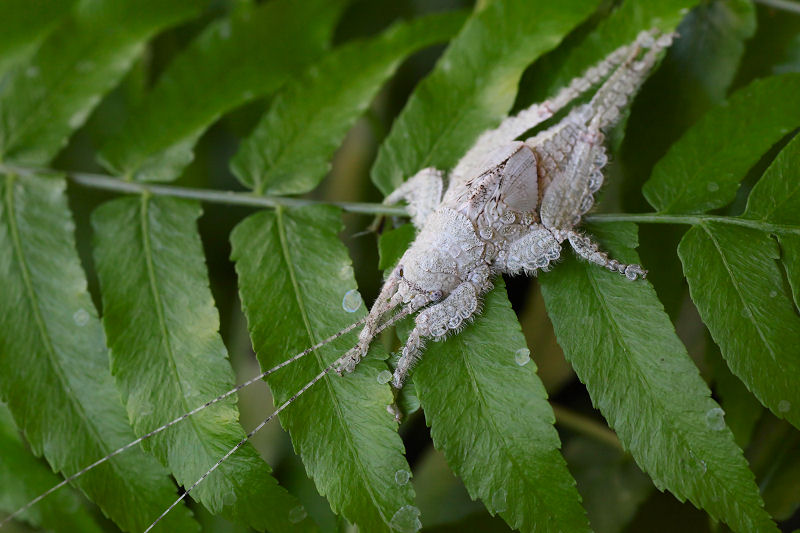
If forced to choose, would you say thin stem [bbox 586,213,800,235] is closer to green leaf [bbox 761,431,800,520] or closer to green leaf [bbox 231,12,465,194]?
green leaf [bbox 761,431,800,520]

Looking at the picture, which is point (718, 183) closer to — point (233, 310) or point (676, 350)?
point (676, 350)

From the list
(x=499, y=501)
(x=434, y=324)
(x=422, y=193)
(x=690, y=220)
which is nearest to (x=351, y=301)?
(x=434, y=324)

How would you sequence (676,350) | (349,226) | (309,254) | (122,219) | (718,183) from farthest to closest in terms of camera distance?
(349,226)
(122,219)
(309,254)
(718,183)
(676,350)

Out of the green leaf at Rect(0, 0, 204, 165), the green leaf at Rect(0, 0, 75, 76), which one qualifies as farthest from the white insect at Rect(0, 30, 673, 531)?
the green leaf at Rect(0, 0, 75, 76)

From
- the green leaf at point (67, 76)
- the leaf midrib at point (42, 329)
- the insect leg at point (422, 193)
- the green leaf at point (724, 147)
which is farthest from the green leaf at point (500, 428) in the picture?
the green leaf at point (67, 76)

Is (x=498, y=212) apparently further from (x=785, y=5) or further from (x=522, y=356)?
(x=785, y=5)

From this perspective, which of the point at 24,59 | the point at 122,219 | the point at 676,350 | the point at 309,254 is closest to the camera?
the point at 676,350

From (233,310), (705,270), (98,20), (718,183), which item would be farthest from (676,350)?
(98,20)
